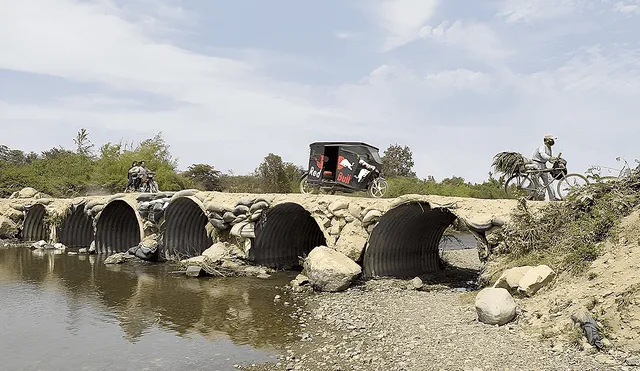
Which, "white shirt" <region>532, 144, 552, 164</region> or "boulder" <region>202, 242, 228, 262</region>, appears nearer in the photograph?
"white shirt" <region>532, 144, 552, 164</region>

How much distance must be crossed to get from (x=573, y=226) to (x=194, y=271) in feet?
36.5

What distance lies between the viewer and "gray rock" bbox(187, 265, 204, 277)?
53.3 ft

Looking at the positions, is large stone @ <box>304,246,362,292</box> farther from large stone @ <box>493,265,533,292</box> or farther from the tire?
large stone @ <box>493,265,533,292</box>

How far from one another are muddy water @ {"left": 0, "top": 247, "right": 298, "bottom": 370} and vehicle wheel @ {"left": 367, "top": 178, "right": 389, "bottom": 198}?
3832mm

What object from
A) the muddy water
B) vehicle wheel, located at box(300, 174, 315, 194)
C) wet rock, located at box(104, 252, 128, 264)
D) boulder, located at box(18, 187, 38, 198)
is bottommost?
the muddy water

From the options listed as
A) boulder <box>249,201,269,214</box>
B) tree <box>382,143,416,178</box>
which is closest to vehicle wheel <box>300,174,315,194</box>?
boulder <box>249,201,269,214</box>

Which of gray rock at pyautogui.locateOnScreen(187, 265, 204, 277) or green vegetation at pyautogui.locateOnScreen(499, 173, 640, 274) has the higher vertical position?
green vegetation at pyautogui.locateOnScreen(499, 173, 640, 274)

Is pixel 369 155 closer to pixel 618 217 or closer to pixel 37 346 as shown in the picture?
pixel 618 217

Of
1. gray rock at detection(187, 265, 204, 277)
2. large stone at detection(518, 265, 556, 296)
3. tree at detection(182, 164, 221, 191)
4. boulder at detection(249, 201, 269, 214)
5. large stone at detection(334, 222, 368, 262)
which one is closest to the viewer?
large stone at detection(518, 265, 556, 296)

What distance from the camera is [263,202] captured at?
16.6 metres

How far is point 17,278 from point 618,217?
16.9 meters

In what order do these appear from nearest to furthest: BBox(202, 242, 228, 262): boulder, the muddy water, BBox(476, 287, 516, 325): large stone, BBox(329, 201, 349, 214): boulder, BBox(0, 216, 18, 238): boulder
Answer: the muddy water
BBox(476, 287, 516, 325): large stone
BBox(329, 201, 349, 214): boulder
BBox(202, 242, 228, 262): boulder
BBox(0, 216, 18, 238): boulder

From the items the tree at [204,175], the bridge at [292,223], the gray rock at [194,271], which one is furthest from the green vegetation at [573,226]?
the tree at [204,175]

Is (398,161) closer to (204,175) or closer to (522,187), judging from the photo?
(204,175)
